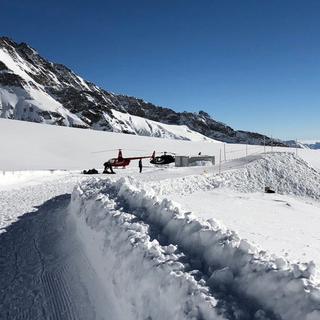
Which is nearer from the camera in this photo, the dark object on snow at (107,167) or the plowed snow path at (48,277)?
the plowed snow path at (48,277)

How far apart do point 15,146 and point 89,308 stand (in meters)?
64.2

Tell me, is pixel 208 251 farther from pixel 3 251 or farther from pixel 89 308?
pixel 3 251

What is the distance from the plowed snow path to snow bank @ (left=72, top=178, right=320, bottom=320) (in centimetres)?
63

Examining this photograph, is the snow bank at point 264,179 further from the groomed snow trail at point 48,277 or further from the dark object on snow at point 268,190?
the groomed snow trail at point 48,277

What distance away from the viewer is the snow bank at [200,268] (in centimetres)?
493

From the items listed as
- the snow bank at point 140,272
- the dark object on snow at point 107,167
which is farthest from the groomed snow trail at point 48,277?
the dark object on snow at point 107,167

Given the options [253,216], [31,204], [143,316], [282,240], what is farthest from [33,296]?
[253,216]

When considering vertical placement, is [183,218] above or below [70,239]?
above

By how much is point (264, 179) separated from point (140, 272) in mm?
27886

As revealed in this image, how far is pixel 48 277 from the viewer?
32.2 ft

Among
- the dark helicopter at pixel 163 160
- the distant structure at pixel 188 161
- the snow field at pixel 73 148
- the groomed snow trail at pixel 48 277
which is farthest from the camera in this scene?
the snow field at pixel 73 148

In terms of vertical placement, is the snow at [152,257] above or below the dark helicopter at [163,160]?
below

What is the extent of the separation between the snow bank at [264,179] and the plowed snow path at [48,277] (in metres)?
13.8

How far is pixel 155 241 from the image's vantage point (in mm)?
7684
